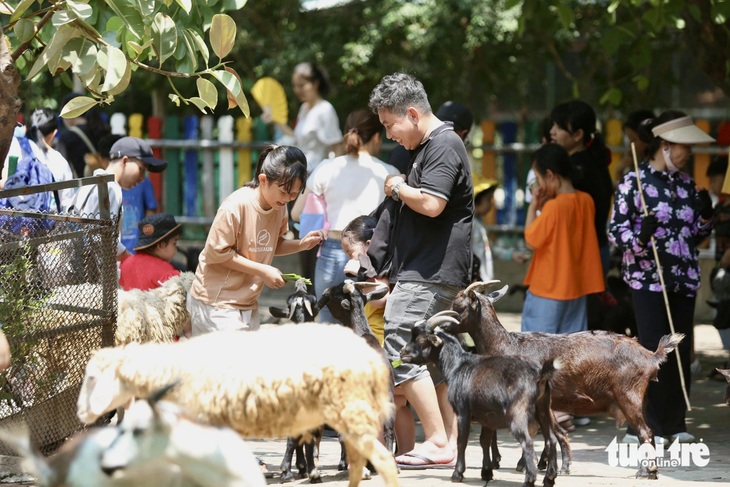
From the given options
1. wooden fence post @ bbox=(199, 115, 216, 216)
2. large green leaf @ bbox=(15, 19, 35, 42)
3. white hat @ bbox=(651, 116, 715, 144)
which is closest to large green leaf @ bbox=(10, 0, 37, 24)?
large green leaf @ bbox=(15, 19, 35, 42)

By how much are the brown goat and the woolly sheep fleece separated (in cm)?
168

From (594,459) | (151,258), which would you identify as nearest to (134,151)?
(151,258)

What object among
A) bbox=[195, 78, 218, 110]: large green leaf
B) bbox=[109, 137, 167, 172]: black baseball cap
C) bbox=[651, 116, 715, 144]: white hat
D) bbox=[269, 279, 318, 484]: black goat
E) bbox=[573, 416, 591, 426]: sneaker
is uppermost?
bbox=[195, 78, 218, 110]: large green leaf

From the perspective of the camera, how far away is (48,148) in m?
8.06

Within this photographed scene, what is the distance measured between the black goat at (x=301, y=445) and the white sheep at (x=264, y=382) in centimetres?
124

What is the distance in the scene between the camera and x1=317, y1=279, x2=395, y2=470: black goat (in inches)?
245

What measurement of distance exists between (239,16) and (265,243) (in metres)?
10.1

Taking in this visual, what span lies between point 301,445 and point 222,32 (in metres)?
2.29

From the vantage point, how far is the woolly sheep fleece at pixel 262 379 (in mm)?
4574

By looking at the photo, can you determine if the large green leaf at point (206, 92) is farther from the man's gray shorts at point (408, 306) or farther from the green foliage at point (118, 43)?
the man's gray shorts at point (408, 306)

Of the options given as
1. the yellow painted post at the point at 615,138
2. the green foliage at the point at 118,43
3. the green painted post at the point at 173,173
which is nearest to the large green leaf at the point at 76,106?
the green foliage at the point at 118,43

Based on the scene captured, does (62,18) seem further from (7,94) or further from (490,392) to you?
(490,392)

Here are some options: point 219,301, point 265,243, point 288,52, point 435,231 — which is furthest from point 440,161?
point 288,52

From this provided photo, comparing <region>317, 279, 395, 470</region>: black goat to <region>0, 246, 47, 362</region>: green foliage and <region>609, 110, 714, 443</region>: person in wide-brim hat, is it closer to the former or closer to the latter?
<region>0, 246, 47, 362</region>: green foliage
